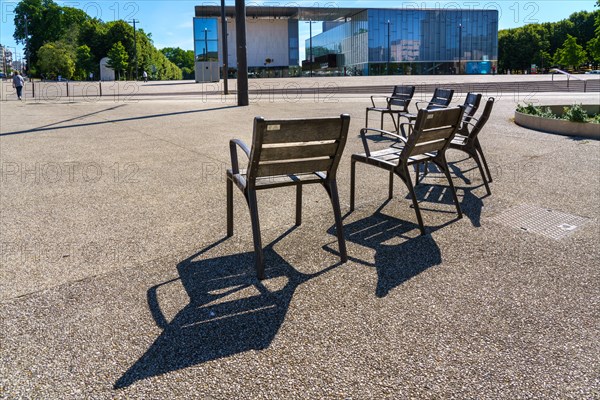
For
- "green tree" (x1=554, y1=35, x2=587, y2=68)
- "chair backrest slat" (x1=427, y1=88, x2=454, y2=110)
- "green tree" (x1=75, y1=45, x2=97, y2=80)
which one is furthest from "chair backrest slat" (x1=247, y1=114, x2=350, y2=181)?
"green tree" (x1=75, y1=45, x2=97, y2=80)

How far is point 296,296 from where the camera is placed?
11.8ft

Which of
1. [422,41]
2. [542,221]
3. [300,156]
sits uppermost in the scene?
[422,41]

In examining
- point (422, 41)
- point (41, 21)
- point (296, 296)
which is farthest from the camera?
point (41, 21)

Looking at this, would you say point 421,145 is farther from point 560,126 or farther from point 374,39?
point 374,39

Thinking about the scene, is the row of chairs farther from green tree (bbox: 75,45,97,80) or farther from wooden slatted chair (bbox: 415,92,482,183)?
green tree (bbox: 75,45,97,80)

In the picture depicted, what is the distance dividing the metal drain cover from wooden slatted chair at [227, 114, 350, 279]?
194 centimetres

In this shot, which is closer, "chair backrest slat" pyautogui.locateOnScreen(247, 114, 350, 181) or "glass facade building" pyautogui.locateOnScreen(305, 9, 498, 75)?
"chair backrest slat" pyautogui.locateOnScreen(247, 114, 350, 181)

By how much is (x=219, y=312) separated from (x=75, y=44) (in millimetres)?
99654

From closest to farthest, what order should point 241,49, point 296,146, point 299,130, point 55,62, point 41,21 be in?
1. point 299,130
2. point 296,146
3. point 241,49
4. point 55,62
5. point 41,21

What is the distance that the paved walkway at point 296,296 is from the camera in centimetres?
266

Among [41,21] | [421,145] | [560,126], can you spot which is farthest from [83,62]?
[421,145]

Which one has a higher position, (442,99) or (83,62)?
(83,62)

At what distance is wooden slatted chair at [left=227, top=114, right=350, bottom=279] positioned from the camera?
3719 mm

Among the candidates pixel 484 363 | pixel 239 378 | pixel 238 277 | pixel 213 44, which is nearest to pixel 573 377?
pixel 484 363
